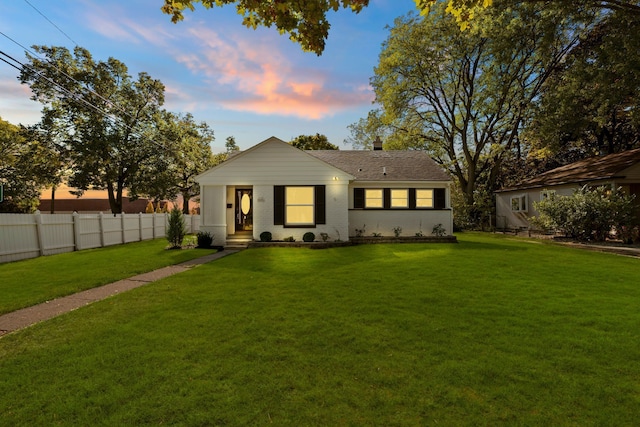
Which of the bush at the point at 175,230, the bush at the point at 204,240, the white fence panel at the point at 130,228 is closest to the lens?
the bush at the point at 175,230

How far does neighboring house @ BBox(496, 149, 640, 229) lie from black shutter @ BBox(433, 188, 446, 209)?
22.9 ft

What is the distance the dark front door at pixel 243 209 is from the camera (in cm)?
1770

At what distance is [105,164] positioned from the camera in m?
31.0

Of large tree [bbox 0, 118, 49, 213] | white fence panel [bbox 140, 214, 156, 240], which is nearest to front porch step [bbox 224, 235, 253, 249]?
white fence panel [bbox 140, 214, 156, 240]

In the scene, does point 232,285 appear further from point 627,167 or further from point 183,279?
point 627,167

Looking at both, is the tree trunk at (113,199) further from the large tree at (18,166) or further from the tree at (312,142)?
the tree at (312,142)

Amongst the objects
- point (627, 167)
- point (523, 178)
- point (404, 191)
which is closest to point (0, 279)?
point (404, 191)

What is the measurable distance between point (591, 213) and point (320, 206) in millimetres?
13102

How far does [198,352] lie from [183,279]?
4.87 metres

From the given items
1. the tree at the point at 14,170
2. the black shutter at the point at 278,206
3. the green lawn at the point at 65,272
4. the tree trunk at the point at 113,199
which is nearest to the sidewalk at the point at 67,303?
the green lawn at the point at 65,272

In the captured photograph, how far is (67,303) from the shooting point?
6.32 meters

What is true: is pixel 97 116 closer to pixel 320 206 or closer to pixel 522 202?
pixel 320 206

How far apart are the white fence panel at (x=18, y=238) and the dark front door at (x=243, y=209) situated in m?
8.50

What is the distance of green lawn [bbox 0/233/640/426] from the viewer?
2875 mm
